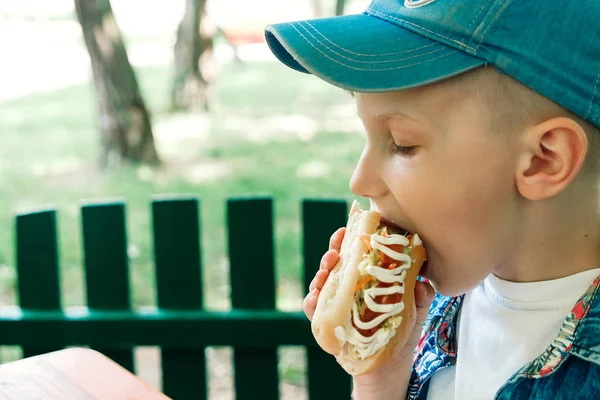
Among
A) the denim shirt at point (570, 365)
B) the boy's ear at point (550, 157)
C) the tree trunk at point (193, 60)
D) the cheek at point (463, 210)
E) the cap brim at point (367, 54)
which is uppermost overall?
the tree trunk at point (193, 60)

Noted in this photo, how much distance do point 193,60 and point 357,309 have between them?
6.88m

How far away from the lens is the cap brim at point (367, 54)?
113cm

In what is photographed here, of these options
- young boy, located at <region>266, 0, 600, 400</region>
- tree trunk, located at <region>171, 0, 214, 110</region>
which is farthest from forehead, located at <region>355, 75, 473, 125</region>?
tree trunk, located at <region>171, 0, 214, 110</region>

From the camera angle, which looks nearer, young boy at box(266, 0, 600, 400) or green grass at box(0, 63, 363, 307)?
young boy at box(266, 0, 600, 400)

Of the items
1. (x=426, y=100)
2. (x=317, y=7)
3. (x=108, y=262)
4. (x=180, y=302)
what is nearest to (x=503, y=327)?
(x=426, y=100)

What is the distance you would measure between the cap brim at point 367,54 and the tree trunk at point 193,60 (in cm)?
634

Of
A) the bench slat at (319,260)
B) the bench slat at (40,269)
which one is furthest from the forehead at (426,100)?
the bench slat at (40,269)

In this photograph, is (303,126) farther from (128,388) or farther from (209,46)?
(128,388)

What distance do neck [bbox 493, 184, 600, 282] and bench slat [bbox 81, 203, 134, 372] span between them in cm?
174

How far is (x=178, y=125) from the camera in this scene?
25.5ft

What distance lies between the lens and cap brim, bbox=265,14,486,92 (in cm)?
113

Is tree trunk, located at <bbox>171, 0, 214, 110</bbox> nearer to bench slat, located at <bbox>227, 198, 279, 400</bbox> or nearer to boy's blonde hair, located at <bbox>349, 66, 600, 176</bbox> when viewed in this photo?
bench slat, located at <bbox>227, 198, 279, 400</bbox>

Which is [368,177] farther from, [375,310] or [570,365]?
[570,365]

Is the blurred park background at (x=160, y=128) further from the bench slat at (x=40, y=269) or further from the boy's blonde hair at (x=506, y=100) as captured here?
the boy's blonde hair at (x=506, y=100)
